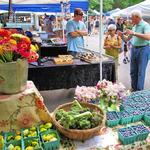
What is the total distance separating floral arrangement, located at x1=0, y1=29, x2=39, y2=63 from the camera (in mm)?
1960

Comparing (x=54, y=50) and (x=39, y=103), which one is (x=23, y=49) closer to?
(x=39, y=103)

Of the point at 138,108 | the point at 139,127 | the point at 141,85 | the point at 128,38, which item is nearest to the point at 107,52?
Answer: the point at 128,38

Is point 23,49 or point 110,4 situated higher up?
point 110,4

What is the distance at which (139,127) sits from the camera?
2.18 meters

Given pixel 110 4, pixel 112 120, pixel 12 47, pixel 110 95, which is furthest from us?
pixel 110 4

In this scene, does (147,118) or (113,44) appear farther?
(113,44)

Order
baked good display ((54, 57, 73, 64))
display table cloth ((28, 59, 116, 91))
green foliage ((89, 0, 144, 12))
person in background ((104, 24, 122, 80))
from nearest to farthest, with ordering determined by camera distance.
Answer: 1. display table cloth ((28, 59, 116, 91))
2. baked good display ((54, 57, 73, 64))
3. person in background ((104, 24, 122, 80))
4. green foliage ((89, 0, 144, 12))

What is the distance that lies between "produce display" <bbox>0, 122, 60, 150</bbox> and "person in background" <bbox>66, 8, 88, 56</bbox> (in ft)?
11.0

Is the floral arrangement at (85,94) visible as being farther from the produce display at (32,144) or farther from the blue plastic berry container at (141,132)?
the produce display at (32,144)

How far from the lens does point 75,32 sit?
525 centimetres

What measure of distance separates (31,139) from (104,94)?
31.6 inches

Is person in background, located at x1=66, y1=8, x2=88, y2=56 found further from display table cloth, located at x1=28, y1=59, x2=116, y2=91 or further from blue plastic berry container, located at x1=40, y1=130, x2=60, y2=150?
blue plastic berry container, located at x1=40, y1=130, x2=60, y2=150

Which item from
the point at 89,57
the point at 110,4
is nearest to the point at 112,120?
the point at 89,57

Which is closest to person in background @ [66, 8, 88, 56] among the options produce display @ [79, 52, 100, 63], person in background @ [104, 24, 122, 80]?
produce display @ [79, 52, 100, 63]
